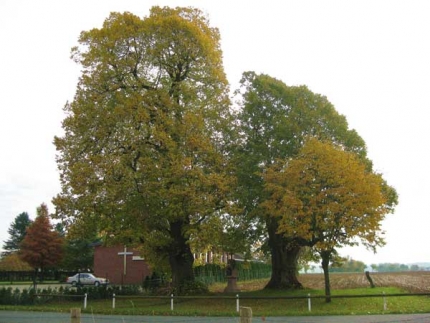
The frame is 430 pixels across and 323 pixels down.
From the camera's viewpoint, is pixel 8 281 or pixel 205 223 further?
pixel 8 281

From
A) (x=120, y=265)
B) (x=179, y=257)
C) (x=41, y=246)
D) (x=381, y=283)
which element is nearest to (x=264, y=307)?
(x=179, y=257)

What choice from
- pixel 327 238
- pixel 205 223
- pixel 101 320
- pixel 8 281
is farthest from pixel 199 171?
pixel 8 281

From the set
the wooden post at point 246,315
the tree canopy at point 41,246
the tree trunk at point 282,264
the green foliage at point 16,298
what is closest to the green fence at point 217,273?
the tree trunk at point 282,264

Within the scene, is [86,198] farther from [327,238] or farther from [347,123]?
[347,123]

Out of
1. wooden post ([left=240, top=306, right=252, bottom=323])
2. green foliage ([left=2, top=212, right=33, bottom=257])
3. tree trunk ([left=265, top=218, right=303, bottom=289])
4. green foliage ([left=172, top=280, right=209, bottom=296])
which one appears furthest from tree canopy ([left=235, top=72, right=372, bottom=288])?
green foliage ([left=2, top=212, right=33, bottom=257])

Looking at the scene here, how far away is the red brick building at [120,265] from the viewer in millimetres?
52281

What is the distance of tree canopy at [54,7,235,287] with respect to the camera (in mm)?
27078

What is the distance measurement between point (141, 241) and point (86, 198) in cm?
428

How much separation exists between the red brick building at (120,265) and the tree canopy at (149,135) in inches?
898

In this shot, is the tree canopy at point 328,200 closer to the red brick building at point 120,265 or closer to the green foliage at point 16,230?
the red brick building at point 120,265

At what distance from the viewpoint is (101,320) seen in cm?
1861

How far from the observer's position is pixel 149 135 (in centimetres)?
2836

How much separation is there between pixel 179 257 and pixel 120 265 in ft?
84.2

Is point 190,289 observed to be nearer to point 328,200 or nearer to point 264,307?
point 264,307
